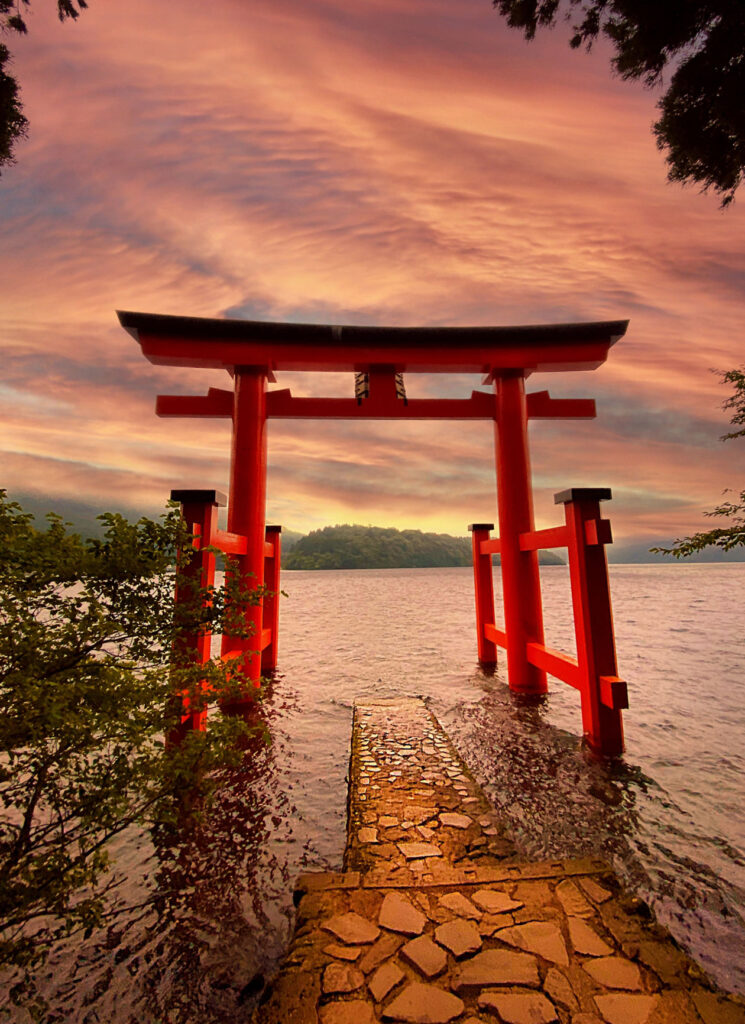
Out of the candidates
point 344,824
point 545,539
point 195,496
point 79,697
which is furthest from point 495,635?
point 79,697

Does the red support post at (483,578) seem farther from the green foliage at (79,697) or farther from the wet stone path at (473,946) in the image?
the green foliage at (79,697)

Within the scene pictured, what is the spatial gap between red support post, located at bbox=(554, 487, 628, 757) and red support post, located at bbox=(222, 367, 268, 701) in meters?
4.34

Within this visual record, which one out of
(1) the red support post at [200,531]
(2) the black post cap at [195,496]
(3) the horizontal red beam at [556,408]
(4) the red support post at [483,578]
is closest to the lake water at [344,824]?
(1) the red support post at [200,531]

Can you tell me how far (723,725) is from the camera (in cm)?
638

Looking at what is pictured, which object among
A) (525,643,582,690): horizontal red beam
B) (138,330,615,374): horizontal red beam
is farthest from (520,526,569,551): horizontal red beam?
(138,330,615,374): horizontal red beam

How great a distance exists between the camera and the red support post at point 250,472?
665 cm

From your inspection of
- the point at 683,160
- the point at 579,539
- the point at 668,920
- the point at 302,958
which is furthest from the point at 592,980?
the point at 683,160

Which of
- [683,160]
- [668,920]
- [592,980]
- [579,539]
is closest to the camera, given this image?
[592,980]

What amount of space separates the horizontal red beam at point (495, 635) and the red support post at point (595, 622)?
258 centimetres

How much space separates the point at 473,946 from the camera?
7.20 ft

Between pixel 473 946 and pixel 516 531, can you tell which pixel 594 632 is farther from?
pixel 473 946

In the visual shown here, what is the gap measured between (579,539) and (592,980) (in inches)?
149

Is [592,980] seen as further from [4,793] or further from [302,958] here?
[4,793]

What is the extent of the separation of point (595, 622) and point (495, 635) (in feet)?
11.5
